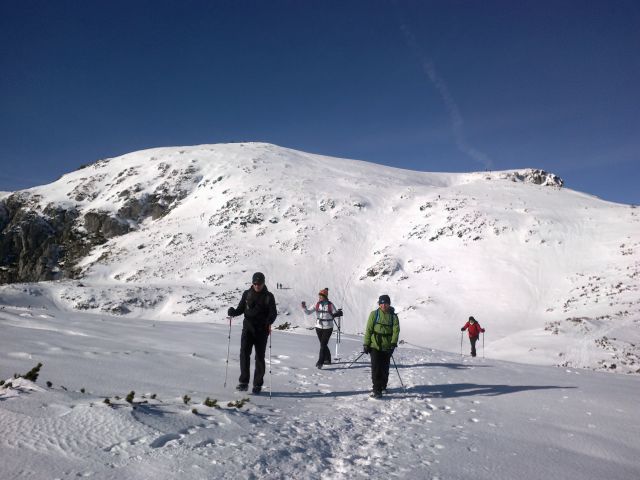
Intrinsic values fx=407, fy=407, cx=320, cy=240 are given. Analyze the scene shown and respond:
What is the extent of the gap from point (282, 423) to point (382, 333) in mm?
3540

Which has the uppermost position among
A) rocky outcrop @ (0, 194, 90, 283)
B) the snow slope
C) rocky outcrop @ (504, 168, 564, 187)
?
rocky outcrop @ (504, 168, 564, 187)

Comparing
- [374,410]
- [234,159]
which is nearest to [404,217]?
[234,159]

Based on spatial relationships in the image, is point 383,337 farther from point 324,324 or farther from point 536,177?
point 536,177

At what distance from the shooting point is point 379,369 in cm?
816

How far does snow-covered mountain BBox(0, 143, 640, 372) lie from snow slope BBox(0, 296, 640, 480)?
16106mm

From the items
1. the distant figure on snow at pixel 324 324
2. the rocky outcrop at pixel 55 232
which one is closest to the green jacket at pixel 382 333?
the distant figure on snow at pixel 324 324

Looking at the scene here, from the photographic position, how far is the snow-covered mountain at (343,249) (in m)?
30.7

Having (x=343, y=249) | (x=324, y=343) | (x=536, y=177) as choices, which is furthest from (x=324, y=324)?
(x=536, y=177)

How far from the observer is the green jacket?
8.48 meters

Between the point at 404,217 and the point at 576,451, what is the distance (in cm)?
4762

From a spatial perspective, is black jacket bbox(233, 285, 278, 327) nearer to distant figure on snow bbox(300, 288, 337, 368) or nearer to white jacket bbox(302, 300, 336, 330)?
distant figure on snow bbox(300, 288, 337, 368)

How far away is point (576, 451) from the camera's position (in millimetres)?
5430

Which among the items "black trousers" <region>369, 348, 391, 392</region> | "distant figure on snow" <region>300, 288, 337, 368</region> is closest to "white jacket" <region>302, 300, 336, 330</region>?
"distant figure on snow" <region>300, 288, 337, 368</region>

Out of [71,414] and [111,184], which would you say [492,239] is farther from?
[111,184]
